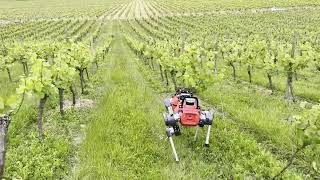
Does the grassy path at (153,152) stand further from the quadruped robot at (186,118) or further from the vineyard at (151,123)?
the quadruped robot at (186,118)

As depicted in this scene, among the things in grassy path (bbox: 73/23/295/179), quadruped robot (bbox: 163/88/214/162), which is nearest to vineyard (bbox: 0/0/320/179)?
grassy path (bbox: 73/23/295/179)

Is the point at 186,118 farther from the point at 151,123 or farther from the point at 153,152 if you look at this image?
the point at 151,123

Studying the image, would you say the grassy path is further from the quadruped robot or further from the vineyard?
the quadruped robot

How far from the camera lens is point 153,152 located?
9.94m

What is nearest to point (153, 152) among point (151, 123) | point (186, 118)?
point (186, 118)

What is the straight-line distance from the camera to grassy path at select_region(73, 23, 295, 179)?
8.79 meters

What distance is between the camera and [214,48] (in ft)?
95.1

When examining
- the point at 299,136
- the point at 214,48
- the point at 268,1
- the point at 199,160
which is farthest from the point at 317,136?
the point at 268,1

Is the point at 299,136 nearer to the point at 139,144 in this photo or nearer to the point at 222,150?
the point at 222,150

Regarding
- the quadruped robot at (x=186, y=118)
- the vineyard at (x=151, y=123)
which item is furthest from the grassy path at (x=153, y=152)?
the quadruped robot at (x=186, y=118)

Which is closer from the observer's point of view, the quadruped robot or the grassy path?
the grassy path

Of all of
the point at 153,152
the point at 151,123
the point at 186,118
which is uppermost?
the point at 186,118

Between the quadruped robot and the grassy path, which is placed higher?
the quadruped robot

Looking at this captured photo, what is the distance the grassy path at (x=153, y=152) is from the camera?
28.8ft
